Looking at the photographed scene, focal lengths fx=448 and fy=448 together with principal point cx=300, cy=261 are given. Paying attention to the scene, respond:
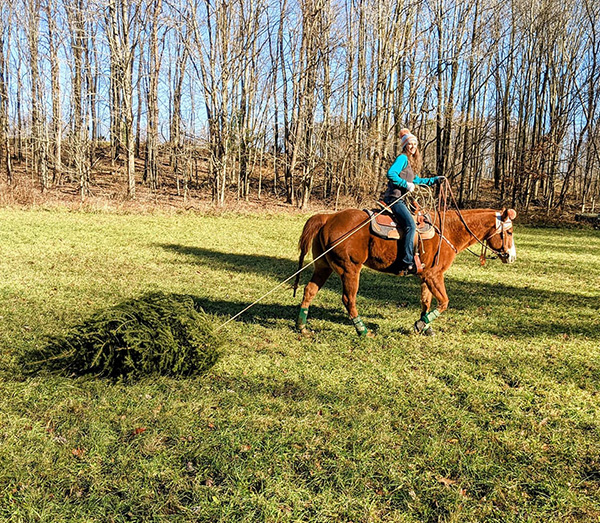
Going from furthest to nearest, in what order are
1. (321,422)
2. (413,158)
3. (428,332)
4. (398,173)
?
(428,332)
(413,158)
(398,173)
(321,422)

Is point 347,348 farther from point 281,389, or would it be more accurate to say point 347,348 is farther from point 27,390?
point 27,390

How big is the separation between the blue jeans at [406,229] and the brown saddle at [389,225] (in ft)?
0.26

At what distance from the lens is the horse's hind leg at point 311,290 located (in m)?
6.66

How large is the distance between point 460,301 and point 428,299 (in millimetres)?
2727

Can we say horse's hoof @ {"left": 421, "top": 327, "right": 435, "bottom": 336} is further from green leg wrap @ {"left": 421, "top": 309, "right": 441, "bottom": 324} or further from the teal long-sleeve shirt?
the teal long-sleeve shirt

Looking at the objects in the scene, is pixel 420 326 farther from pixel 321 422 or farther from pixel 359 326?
pixel 321 422

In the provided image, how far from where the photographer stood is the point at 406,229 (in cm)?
636

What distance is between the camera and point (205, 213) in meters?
22.1

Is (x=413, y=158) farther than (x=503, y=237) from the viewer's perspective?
No

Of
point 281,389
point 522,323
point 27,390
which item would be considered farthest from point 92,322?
point 522,323

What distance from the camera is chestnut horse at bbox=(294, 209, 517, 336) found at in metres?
6.41

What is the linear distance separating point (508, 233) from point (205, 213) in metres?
17.3

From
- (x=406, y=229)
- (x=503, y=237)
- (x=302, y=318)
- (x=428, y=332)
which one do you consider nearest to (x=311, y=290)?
(x=302, y=318)

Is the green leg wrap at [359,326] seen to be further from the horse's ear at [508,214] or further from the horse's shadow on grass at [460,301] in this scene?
the horse's ear at [508,214]
